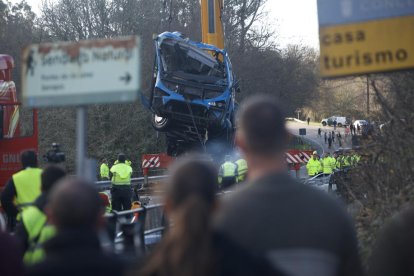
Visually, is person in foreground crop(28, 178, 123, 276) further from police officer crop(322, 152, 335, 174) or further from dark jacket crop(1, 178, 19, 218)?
police officer crop(322, 152, 335, 174)

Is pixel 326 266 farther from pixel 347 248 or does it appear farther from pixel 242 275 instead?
pixel 242 275

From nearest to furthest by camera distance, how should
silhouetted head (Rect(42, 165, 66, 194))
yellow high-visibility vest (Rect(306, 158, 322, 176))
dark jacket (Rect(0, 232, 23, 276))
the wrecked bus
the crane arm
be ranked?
dark jacket (Rect(0, 232, 23, 276)), silhouetted head (Rect(42, 165, 66, 194)), the wrecked bus, the crane arm, yellow high-visibility vest (Rect(306, 158, 322, 176))

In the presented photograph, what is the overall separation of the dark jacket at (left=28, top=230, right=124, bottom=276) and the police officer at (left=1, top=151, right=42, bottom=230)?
494 cm

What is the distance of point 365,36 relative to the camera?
21.2 feet

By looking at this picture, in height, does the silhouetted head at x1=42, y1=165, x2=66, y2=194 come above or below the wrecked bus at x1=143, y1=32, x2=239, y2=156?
below

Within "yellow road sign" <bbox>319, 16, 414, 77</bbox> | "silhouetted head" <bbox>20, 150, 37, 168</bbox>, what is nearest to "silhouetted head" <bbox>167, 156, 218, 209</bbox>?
"yellow road sign" <bbox>319, 16, 414, 77</bbox>

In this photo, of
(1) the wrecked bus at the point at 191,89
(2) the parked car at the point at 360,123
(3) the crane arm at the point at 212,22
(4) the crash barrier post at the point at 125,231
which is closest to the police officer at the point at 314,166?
(1) the wrecked bus at the point at 191,89

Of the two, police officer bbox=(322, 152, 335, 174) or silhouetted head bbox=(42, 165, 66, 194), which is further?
police officer bbox=(322, 152, 335, 174)

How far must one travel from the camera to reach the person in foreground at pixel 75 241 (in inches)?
145

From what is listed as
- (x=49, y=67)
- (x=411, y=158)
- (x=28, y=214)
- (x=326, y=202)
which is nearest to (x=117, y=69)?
(x=49, y=67)

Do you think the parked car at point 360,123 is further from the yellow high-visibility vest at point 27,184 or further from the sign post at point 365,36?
the yellow high-visibility vest at point 27,184

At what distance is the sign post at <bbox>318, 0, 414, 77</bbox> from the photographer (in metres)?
6.34

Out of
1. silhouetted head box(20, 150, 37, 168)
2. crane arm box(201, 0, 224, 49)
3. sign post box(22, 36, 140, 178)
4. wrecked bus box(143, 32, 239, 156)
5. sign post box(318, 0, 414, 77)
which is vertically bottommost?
silhouetted head box(20, 150, 37, 168)

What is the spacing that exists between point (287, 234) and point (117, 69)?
2.00 meters
